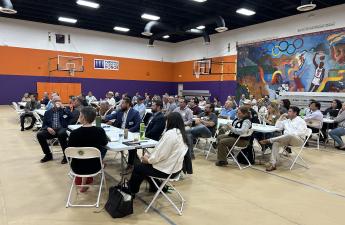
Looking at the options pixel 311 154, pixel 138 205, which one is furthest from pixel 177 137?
pixel 311 154

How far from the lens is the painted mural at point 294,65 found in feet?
39.2

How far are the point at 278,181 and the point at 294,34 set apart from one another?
450 inches

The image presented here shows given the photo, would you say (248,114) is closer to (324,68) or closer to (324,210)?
(324,210)

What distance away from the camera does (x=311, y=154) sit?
6758 mm

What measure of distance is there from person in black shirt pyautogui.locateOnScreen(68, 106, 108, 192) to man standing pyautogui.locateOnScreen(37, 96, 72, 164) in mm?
2097

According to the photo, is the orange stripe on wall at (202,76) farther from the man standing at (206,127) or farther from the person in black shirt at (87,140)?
the person in black shirt at (87,140)

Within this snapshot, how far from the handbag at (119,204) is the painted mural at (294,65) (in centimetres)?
1182

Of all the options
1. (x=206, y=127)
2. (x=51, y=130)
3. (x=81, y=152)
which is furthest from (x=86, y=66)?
(x=81, y=152)

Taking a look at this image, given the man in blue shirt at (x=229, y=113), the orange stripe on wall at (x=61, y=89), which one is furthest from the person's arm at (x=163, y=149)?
the orange stripe on wall at (x=61, y=89)

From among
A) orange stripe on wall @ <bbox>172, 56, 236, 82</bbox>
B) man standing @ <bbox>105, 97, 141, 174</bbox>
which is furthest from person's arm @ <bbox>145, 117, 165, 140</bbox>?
orange stripe on wall @ <bbox>172, 56, 236, 82</bbox>

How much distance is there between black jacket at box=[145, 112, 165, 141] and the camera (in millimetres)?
4957

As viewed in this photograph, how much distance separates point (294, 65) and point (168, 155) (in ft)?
40.8

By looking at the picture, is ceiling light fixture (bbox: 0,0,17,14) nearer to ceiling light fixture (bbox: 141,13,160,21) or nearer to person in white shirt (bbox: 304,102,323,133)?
ceiling light fixture (bbox: 141,13,160,21)

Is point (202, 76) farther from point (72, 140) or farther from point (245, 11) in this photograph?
point (72, 140)
